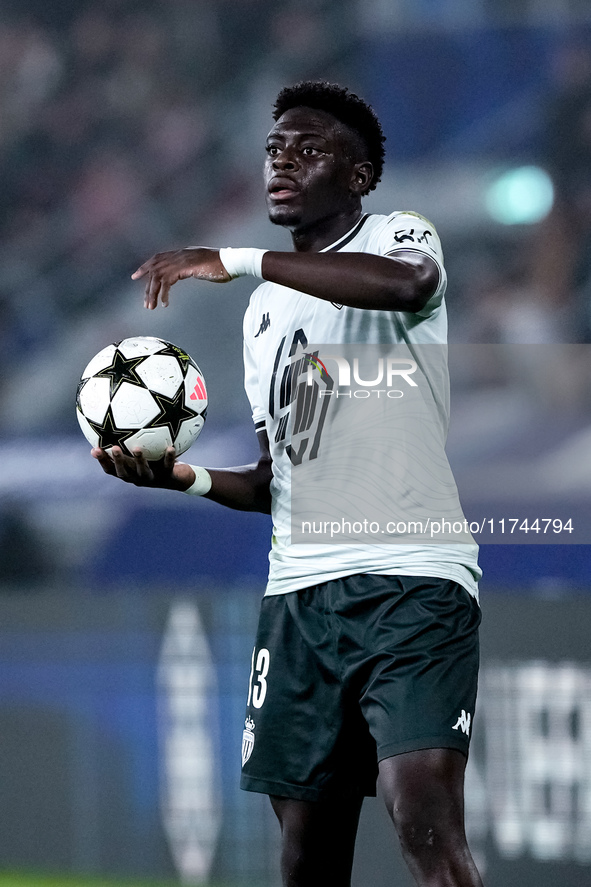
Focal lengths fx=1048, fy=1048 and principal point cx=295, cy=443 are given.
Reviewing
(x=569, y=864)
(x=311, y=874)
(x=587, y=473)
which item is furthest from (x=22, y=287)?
(x=569, y=864)

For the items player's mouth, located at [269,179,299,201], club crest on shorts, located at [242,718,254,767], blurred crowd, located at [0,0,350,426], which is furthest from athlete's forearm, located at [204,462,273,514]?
blurred crowd, located at [0,0,350,426]

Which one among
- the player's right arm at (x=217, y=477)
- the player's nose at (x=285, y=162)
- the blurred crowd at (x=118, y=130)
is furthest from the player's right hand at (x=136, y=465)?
the blurred crowd at (x=118, y=130)

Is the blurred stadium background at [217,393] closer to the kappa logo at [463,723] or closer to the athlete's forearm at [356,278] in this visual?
the kappa logo at [463,723]

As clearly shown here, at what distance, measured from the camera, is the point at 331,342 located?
7.19 feet

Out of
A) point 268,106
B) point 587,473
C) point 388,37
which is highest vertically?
point 388,37

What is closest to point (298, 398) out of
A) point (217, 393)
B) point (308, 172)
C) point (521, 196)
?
point (308, 172)

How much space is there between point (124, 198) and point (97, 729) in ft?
5.41

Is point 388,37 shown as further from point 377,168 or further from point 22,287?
point 22,287

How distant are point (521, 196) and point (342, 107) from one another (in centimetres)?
101

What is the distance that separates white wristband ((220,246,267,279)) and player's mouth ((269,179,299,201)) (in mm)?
367

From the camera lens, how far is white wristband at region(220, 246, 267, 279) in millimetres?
1917

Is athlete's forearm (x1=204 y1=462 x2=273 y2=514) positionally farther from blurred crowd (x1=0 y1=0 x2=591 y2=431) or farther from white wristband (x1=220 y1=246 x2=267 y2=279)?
blurred crowd (x1=0 y1=0 x2=591 y2=431)

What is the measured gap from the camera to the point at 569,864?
286 cm

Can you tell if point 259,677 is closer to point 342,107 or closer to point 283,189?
point 283,189
